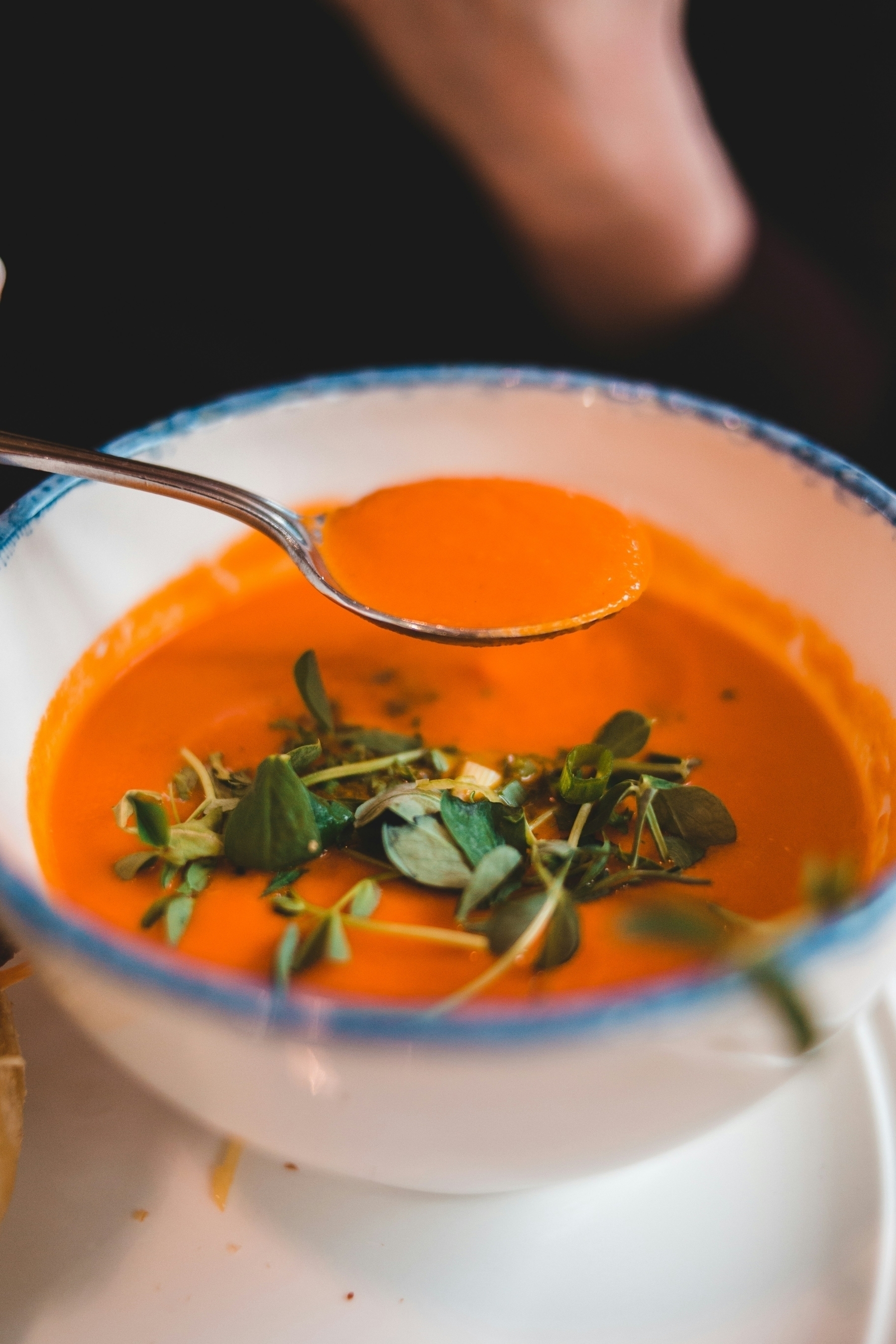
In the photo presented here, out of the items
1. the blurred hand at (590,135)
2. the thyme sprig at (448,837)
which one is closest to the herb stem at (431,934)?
the thyme sprig at (448,837)

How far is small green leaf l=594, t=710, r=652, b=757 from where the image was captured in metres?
1.00

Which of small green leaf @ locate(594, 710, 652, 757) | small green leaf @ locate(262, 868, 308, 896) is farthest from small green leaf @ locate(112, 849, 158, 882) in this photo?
small green leaf @ locate(594, 710, 652, 757)

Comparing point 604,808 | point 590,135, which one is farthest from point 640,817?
point 590,135

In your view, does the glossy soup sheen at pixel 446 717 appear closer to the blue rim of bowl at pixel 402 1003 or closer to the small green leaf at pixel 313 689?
the small green leaf at pixel 313 689

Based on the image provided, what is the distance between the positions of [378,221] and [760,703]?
130 cm

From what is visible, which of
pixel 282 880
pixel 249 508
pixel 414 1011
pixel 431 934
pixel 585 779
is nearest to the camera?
pixel 414 1011

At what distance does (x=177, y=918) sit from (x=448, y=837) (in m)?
0.21

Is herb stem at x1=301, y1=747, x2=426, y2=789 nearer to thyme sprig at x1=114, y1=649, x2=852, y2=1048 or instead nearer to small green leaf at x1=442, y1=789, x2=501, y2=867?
thyme sprig at x1=114, y1=649, x2=852, y2=1048

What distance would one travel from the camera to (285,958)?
0.73 meters

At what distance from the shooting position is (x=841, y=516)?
1.06 meters

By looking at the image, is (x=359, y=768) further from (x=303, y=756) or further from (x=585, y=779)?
(x=585, y=779)

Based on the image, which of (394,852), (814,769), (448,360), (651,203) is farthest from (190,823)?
(651,203)

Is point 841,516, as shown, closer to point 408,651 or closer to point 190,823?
point 408,651

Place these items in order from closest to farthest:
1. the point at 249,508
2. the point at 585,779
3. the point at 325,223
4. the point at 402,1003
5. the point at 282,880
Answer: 1. the point at 402,1003
2. the point at 282,880
3. the point at 585,779
4. the point at 249,508
5. the point at 325,223
